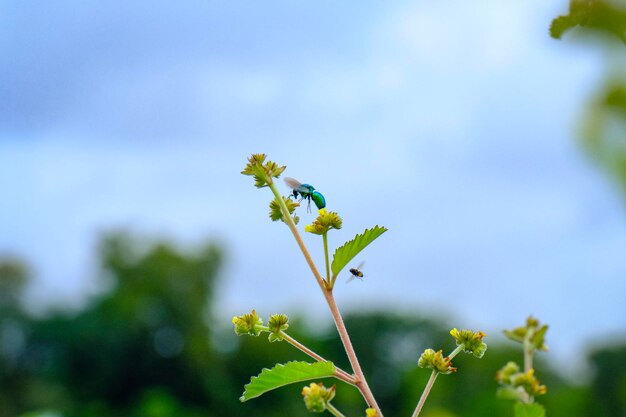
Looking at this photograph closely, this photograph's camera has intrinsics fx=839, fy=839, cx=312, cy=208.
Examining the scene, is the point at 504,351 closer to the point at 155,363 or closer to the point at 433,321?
the point at 433,321

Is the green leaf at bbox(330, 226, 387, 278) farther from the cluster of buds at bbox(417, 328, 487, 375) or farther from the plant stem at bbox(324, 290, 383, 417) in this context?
the cluster of buds at bbox(417, 328, 487, 375)

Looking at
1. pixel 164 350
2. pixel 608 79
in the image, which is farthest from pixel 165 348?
pixel 608 79

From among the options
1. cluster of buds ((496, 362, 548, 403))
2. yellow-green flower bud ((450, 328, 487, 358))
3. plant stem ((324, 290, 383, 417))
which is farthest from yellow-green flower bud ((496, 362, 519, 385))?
plant stem ((324, 290, 383, 417))

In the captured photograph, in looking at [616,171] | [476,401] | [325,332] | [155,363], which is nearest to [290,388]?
[325,332]

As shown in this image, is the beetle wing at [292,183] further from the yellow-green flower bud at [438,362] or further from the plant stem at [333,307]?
the yellow-green flower bud at [438,362]

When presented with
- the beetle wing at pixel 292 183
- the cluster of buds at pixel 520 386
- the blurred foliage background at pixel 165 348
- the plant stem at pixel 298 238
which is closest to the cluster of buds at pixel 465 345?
the cluster of buds at pixel 520 386

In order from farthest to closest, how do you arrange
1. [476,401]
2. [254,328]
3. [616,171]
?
[476,401] → [616,171] → [254,328]
